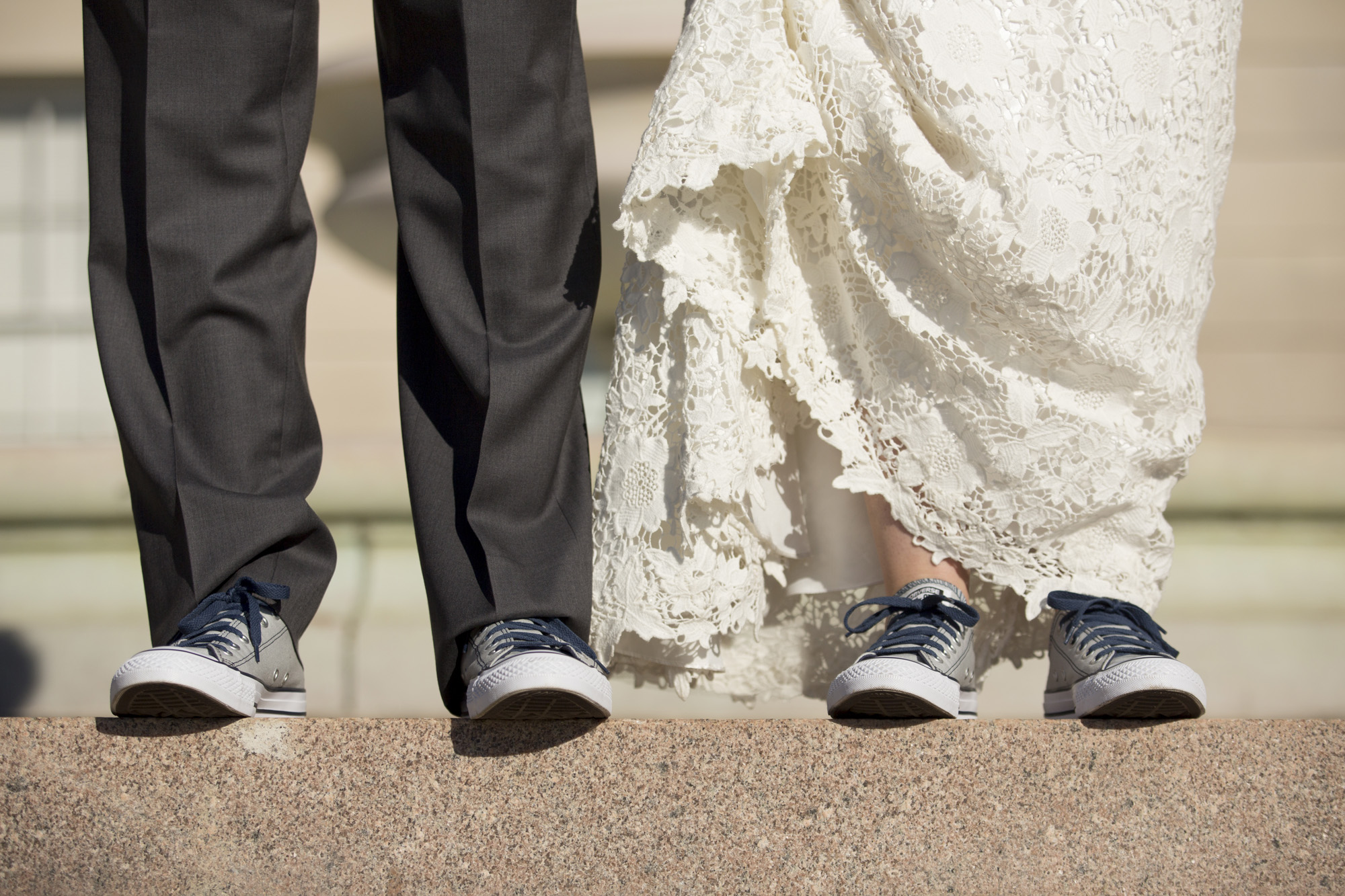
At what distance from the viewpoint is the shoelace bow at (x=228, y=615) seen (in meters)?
0.73

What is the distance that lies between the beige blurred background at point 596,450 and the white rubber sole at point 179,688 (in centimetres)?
116

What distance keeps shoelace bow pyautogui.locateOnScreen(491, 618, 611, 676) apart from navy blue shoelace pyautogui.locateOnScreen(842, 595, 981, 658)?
0.23m

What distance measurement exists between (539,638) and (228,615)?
245 mm

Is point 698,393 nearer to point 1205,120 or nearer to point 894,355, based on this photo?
point 894,355

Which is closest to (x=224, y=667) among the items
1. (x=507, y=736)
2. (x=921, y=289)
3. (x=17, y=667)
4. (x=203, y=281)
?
(x=507, y=736)

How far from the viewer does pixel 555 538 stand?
0.83 m

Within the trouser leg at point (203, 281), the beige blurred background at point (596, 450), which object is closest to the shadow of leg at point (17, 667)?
the beige blurred background at point (596, 450)

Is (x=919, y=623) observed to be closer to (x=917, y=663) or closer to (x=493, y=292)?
(x=917, y=663)

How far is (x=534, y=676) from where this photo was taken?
69 cm

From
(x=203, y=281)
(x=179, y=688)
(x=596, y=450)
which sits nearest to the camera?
(x=179, y=688)

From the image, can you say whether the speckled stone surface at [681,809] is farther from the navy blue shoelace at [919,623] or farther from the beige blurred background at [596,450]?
the beige blurred background at [596,450]

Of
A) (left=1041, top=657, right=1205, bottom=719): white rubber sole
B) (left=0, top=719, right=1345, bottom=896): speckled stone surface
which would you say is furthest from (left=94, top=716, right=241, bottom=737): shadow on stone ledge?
(left=1041, top=657, right=1205, bottom=719): white rubber sole

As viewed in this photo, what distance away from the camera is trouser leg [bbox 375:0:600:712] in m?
0.80

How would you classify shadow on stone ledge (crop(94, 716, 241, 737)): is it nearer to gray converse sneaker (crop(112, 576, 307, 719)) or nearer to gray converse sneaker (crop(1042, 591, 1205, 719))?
gray converse sneaker (crop(112, 576, 307, 719))
